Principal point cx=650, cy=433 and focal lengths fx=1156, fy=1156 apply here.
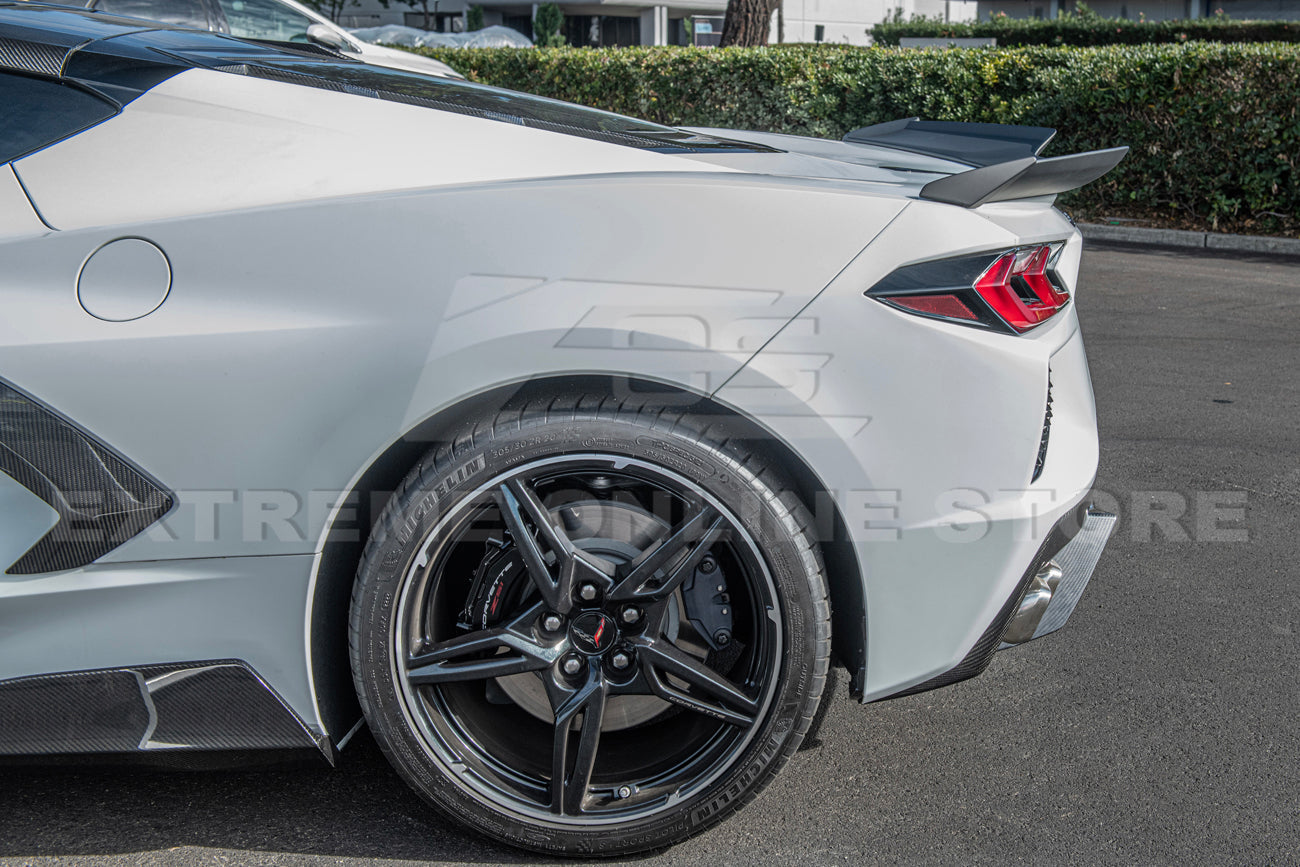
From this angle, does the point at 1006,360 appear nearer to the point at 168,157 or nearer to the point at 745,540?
the point at 745,540

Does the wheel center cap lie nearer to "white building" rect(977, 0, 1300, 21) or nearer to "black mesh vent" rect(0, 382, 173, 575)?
"black mesh vent" rect(0, 382, 173, 575)

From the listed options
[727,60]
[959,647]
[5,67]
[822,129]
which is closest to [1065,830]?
[959,647]

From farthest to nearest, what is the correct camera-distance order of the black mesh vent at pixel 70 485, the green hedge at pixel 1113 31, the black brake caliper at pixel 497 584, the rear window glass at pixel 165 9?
the green hedge at pixel 1113 31 → the rear window glass at pixel 165 9 → the black brake caliper at pixel 497 584 → the black mesh vent at pixel 70 485

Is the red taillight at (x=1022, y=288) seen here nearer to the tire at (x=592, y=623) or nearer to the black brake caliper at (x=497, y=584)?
the tire at (x=592, y=623)

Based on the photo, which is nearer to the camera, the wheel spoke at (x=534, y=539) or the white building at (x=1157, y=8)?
the wheel spoke at (x=534, y=539)

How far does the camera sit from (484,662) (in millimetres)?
2115

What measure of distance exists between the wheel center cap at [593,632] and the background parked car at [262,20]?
24.2 ft

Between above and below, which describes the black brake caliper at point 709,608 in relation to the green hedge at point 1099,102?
below

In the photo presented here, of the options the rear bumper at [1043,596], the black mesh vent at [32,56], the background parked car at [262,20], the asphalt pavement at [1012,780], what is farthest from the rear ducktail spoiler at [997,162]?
the background parked car at [262,20]

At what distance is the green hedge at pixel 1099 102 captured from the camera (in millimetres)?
9695

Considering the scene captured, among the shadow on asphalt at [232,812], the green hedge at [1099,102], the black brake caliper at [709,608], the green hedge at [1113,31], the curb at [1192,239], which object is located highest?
the green hedge at [1113,31]

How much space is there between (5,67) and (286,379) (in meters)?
0.87

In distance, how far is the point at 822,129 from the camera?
11930mm

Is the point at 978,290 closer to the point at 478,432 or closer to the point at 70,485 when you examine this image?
the point at 478,432
